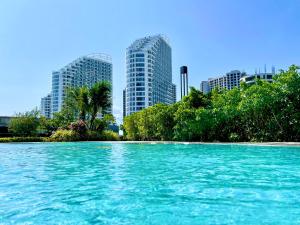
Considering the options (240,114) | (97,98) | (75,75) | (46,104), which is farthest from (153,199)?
(46,104)

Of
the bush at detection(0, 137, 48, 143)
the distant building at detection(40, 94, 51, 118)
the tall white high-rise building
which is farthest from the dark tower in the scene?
the distant building at detection(40, 94, 51, 118)

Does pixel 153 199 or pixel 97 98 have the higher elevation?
pixel 97 98

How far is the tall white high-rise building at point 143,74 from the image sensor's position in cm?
9250

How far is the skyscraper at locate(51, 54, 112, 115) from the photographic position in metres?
114

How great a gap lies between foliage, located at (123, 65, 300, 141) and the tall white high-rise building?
2447 inches

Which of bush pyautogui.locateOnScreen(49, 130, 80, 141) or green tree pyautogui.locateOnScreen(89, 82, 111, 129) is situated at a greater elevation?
green tree pyautogui.locateOnScreen(89, 82, 111, 129)

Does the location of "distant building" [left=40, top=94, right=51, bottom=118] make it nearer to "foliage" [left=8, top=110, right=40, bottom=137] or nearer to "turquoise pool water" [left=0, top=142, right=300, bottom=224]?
"foliage" [left=8, top=110, right=40, bottom=137]

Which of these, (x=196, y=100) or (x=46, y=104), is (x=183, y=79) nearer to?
(x=196, y=100)

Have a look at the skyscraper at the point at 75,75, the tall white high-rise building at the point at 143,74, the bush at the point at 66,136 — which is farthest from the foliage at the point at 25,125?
the skyscraper at the point at 75,75

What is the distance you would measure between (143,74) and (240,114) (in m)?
73.3

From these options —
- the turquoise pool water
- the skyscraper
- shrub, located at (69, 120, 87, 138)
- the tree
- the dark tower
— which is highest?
the skyscraper

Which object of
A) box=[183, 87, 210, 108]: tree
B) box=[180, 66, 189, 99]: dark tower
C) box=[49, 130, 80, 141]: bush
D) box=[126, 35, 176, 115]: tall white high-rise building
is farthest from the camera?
box=[126, 35, 176, 115]: tall white high-rise building

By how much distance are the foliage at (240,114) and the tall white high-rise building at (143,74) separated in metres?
62.2

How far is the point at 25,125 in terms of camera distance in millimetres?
35438
